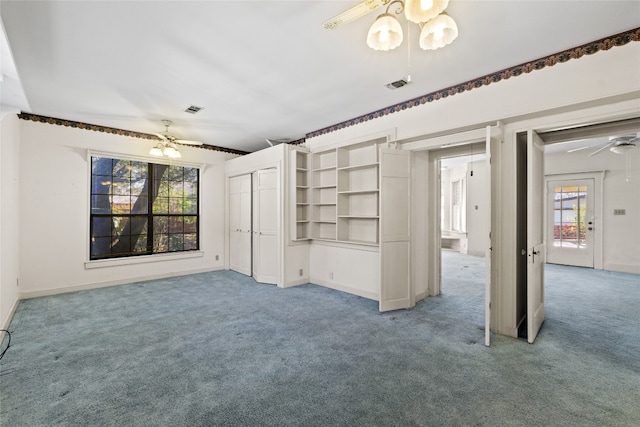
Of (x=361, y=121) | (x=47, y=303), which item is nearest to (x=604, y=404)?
(x=361, y=121)

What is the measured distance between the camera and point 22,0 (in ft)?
6.56

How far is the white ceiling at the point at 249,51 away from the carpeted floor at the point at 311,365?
279cm

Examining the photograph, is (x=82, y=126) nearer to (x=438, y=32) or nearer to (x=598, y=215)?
(x=438, y=32)

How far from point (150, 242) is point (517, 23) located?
627cm

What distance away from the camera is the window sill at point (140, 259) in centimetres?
492

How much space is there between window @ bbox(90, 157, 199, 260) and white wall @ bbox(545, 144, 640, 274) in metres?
8.91

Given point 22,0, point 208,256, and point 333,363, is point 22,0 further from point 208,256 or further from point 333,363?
point 208,256

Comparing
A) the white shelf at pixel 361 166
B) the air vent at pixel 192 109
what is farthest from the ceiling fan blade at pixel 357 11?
the air vent at pixel 192 109

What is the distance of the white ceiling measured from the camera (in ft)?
6.94

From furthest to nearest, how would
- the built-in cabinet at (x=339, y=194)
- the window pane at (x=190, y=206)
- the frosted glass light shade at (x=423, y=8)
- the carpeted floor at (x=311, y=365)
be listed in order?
the window pane at (x=190, y=206)
the built-in cabinet at (x=339, y=194)
the carpeted floor at (x=311, y=365)
the frosted glass light shade at (x=423, y=8)

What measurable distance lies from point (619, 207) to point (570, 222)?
34.9 inches

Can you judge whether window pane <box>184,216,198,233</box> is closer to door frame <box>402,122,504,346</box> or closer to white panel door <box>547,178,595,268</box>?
door frame <box>402,122,504,346</box>

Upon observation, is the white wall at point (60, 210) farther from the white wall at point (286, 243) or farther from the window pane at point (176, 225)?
the white wall at point (286, 243)

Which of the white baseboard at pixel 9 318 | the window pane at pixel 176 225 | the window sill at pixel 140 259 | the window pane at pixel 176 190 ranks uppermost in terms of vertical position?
the window pane at pixel 176 190
